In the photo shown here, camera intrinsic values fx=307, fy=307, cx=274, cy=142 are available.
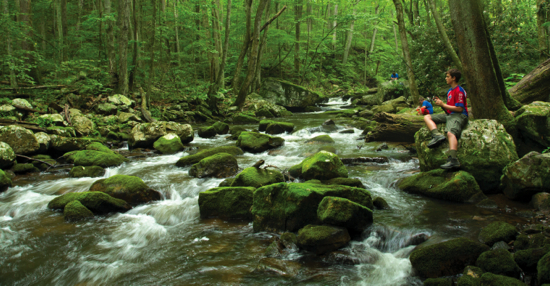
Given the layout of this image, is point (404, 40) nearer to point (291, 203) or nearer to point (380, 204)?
point (380, 204)

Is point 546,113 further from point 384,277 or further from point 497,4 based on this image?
point 497,4

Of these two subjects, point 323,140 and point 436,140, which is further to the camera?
point 323,140

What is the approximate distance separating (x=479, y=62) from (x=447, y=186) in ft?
9.54

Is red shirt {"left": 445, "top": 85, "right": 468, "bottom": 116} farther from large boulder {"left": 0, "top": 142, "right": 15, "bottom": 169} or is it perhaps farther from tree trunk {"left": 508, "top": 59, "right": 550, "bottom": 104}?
large boulder {"left": 0, "top": 142, "right": 15, "bottom": 169}

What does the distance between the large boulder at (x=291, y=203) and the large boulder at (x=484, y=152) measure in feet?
7.54

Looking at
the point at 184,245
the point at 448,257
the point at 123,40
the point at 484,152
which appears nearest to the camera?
the point at 448,257

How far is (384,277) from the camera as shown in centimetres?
370

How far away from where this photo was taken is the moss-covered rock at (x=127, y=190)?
244 inches

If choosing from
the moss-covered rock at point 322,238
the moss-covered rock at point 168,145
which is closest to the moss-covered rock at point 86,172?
the moss-covered rock at point 168,145

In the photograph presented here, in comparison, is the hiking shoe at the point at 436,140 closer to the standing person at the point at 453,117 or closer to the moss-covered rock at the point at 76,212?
the standing person at the point at 453,117

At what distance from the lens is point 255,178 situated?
6406mm

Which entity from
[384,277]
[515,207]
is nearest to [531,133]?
[515,207]

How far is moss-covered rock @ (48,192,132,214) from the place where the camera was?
18.8 ft

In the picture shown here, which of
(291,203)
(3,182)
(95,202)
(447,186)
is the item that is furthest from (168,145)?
(447,186)
